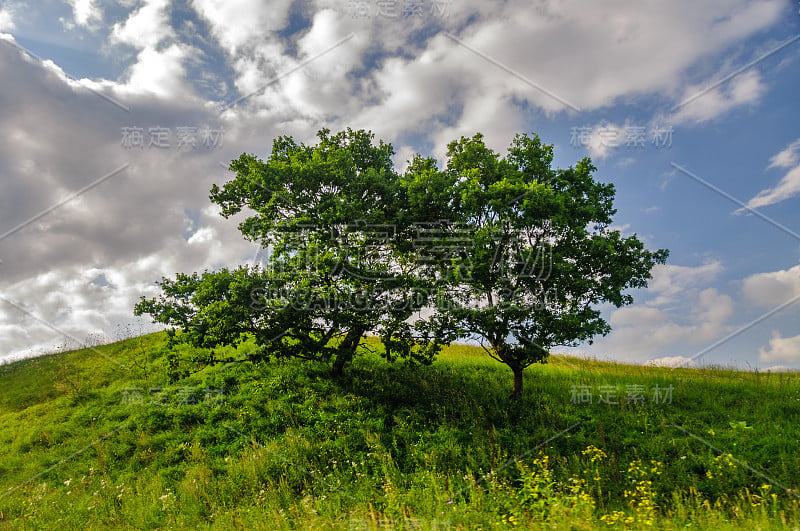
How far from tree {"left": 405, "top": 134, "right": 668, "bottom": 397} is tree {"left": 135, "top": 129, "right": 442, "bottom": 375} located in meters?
1.67

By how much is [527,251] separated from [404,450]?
8.72 m

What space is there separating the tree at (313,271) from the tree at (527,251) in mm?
1674

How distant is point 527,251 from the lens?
16641 mm

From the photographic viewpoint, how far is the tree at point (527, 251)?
1650 centimetres

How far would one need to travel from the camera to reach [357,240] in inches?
688

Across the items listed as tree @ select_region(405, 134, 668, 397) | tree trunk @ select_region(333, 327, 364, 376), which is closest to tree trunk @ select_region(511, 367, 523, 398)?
tree @ select_region(405, 134, 668, 397)

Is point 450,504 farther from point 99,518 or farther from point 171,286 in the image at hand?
point 171,286

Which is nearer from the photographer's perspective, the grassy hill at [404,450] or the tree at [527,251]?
the grassy hill at [404,450]
